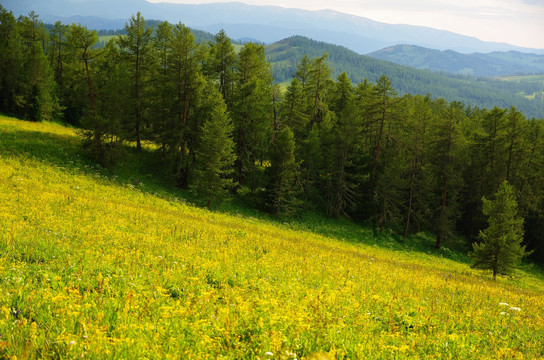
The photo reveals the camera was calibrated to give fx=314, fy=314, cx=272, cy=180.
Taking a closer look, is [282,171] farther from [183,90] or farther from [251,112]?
[183,90]

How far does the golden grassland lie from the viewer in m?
4.28

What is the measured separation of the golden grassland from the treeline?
16963mm

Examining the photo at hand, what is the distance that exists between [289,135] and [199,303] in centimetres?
2581

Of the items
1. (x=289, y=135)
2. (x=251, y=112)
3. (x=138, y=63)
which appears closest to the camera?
(x=289, y=135)

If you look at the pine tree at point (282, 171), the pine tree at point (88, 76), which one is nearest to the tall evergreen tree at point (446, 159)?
the pine tree at point (282, 171)

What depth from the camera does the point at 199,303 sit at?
18.6ft

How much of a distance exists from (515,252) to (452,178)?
1544cm

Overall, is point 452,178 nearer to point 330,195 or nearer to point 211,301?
point 330,195

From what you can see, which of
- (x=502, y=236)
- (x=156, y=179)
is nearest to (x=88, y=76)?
(x=156, y=179)

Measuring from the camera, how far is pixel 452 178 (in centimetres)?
3522

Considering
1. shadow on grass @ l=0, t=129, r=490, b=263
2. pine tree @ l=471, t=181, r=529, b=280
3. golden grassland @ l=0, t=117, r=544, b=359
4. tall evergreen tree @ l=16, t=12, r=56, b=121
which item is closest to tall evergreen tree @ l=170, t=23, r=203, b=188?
shadow on grass @ l=0, t=129, r=490, b=263

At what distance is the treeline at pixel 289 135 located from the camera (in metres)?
28.8

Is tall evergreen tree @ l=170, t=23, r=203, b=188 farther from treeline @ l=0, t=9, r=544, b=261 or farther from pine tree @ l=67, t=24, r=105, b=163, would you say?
pine tree @ l=67, t=24, r=105, b=163

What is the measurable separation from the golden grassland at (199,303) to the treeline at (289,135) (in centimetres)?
1696
